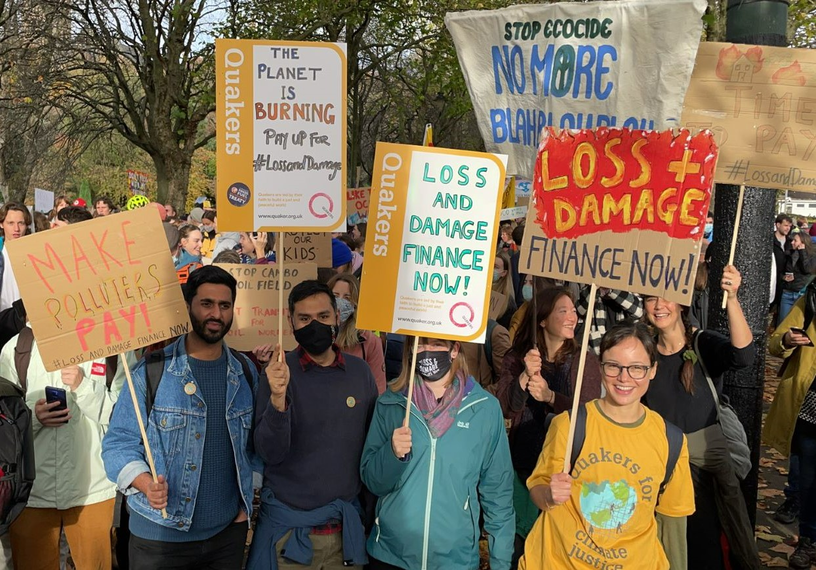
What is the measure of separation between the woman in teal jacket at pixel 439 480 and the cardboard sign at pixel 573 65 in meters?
1.69

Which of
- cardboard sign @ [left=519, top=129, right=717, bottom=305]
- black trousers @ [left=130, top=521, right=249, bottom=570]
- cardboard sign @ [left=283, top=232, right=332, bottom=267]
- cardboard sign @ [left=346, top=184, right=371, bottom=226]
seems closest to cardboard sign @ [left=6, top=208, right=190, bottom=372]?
black trousers @ [left=130, top=521, right=249, bottom=570]

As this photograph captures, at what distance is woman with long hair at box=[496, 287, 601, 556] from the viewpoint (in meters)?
4.16

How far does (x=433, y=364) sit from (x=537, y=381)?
0.65 meters

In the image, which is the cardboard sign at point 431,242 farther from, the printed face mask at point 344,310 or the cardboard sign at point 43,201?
the cardboard sign at point 43,201

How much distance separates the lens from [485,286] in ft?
12.1

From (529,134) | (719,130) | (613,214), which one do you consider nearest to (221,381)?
(613,214)

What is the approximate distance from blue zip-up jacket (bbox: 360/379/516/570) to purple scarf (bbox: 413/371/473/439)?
0.08ft

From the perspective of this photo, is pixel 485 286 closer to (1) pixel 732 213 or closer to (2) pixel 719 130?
(2) pixel 719 130

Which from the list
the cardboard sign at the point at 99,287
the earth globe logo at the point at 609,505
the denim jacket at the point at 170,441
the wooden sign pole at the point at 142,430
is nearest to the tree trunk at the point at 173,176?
the cardboard sign at the point at 99,287

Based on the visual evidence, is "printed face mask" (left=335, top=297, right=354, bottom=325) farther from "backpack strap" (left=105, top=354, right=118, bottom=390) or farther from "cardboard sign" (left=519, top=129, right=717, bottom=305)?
"cardboard sign" (left=519, top=129, right=717, bottom=305)

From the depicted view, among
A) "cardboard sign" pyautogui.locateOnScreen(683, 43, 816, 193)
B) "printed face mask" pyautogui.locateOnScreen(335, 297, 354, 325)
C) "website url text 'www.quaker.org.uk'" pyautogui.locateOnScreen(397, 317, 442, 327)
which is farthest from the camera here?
"printed face mask" pyautogui.locateOnScreen(335, 297, 354, 325)

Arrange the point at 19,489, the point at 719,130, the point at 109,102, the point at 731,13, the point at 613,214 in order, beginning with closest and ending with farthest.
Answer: the point at 19,489
the point at 613,214
the point at 719,130
the point at 731,13
the point at 109,102

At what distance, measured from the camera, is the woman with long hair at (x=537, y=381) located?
13.6 feet

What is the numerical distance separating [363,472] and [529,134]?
2143mm
